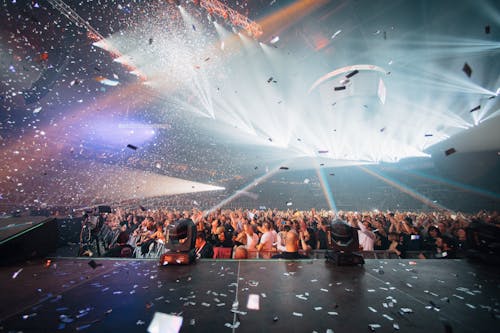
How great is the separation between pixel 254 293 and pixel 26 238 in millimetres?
4233

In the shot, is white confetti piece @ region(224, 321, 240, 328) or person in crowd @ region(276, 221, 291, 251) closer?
white confetti piece @ region(224, 321, 240, 328)

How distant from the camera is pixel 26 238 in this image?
3.40 meters

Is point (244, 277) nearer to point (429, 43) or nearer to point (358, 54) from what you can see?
point (358, 54)

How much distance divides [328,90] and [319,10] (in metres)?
5.38

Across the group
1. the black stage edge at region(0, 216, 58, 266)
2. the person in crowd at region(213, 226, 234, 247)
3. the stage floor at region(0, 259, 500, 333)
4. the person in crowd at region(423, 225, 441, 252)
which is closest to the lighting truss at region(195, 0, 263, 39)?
the person in crowd at region(213, 226, 234, 247)

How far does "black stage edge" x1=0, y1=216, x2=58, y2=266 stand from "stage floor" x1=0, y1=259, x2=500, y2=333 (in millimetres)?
381

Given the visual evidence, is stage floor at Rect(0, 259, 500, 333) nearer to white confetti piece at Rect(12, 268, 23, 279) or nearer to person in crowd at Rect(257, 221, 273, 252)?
white confetti piece at Rect(12, 268, 23, 279)

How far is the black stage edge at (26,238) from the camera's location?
10.5ft

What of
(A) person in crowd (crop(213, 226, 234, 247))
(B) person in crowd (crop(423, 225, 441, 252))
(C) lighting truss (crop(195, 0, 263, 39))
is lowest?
(A) person in crowd (crop(213, 226, 234, 247))

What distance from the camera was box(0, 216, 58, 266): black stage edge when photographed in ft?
10.5

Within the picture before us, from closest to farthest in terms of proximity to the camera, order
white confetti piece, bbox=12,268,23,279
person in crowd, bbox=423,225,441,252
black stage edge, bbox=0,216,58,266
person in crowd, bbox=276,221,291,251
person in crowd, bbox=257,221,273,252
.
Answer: white confetti piece, bbox=12,268,23,279 < black stage edge, bbox=0,216,58,266 < person in crowd, bbox=257,221,273,252 < person in crowd, bbox=276,221,291,251 < person in crowd, bbox=423,225,441,252

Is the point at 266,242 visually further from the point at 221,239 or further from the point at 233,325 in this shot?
the point at 233,325

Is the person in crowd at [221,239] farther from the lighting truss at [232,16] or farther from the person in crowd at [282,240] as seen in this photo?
the lighting truss at [232,16]

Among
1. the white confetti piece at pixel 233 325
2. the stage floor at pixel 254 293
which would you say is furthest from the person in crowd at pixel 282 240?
the white confetti piece at pixel 233 325
